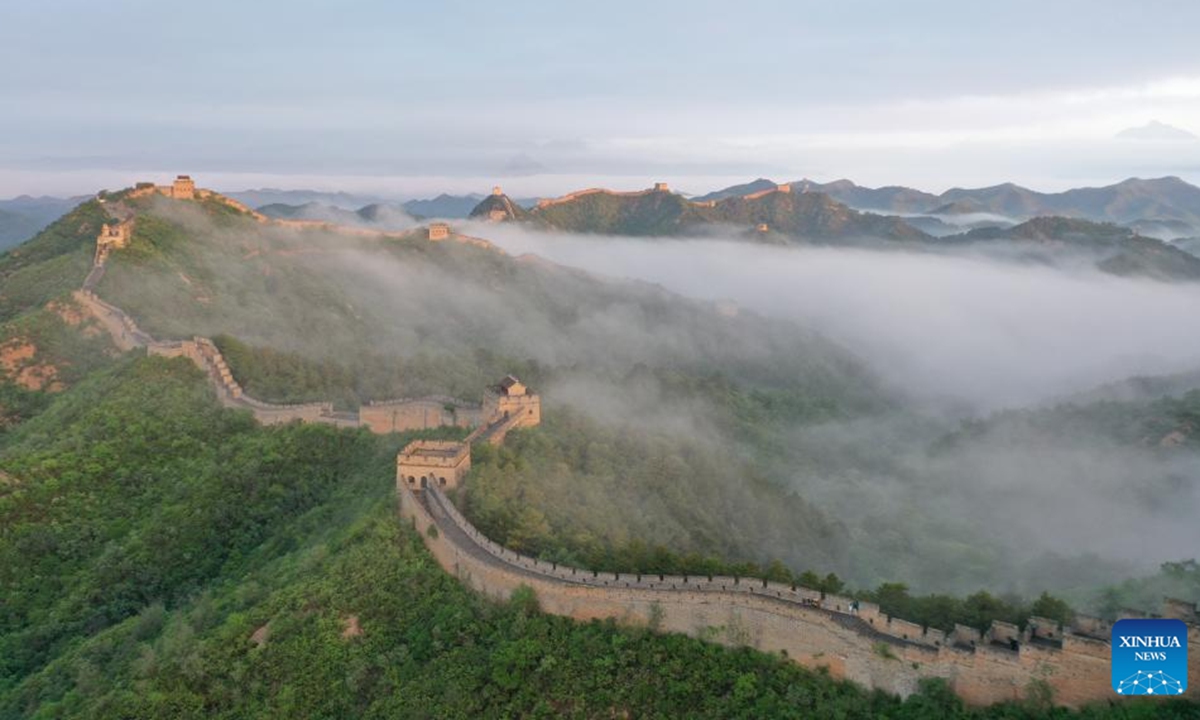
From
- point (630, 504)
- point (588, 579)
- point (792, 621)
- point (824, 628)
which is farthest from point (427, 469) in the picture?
point (824, 628)

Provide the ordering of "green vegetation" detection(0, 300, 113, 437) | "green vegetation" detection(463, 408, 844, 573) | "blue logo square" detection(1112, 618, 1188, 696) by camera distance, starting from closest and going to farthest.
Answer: "blue logo square" detection(1112, 618, 1188, 696)
"green vegetation" detection(463, 408, 844, 573)
"green vegetation" detection(0, 300, 113, 437)

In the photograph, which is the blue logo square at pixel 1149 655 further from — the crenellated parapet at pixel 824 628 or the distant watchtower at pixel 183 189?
the distant watchtower at pixel 183 189

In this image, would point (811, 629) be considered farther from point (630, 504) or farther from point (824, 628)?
point (630, 504)

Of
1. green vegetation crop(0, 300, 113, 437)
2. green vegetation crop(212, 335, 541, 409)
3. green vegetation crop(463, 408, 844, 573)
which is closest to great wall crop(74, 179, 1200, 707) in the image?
green vegetation crop(463, 408, 844, 573)

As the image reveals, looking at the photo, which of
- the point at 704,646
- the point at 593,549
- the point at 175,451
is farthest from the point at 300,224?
the point at 704,646

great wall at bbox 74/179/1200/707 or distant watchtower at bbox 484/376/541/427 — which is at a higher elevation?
distant watchtower at bbox 484/376/541/427

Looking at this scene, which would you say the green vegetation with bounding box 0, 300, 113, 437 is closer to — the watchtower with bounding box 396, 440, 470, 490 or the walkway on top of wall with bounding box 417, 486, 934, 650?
the watchtower with bounding box 396, 440, 470, 490
